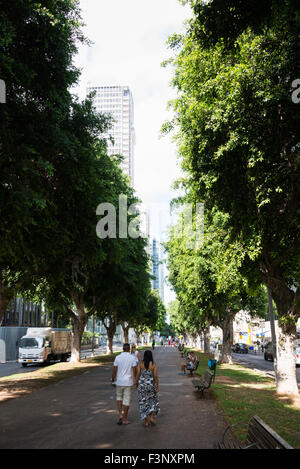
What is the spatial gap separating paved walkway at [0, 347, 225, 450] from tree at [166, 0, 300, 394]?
4.67 m

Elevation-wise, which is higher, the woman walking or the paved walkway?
the woman walking

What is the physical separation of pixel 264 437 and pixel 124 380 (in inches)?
186

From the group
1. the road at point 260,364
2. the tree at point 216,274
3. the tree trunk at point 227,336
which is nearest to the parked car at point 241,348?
the road at point 260,364

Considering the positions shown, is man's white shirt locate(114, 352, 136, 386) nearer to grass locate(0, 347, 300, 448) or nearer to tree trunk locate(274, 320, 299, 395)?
grass locate(0, 347, 300, 448)

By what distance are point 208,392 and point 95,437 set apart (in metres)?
7.65

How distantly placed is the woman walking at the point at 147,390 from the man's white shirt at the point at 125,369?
0.21 meters

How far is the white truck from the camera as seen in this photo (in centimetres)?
3184

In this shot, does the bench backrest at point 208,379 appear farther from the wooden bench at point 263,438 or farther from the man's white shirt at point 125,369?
the wooden bench at point 263,438

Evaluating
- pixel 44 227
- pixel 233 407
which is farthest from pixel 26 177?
pixel 233 407

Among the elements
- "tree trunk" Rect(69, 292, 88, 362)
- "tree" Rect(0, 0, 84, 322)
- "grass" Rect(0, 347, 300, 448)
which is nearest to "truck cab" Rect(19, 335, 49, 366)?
"tree trunk" Rect(69, 292, 88, 362)

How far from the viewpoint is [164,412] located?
10203 millimetres

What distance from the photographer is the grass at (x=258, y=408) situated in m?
7.84

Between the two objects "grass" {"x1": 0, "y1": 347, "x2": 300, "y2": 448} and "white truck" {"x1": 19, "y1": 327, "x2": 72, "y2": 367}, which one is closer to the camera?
"grass" {"x1": 0, "y1": 347, "x2": 300, "y2": 448}

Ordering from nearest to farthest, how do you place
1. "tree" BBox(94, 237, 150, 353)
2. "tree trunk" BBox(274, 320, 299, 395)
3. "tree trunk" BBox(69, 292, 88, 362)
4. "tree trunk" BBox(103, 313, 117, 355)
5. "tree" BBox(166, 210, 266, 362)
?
"tree trunk" BBox(274, 320, 299, 395) < "tree" BBox(166, 210, 266, 362) < "tree" BBox(94, 237, 150, 353) < "tree trunk" BBox(69, 292, 88, 362) < "tree trunk" BBox(103, 313, 117, 355)
